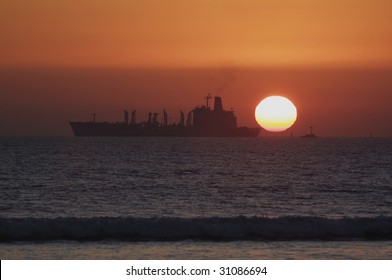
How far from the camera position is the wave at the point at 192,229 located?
83.9ft

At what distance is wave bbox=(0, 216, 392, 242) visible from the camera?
83.9 ft

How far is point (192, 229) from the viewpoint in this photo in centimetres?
2686

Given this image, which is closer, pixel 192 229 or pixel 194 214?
pixel 192 229

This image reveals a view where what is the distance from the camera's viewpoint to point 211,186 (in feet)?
168

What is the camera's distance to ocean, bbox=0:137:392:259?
74.6 ft

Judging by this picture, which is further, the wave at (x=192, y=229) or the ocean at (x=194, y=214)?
the wave at (x=192, y=229)

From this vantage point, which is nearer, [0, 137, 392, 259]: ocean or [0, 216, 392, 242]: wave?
[0, 137, 392, 259]: ocean

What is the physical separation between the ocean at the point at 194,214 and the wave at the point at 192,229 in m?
0.04

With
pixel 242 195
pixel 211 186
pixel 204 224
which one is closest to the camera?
pixel 204 224

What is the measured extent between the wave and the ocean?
36mm

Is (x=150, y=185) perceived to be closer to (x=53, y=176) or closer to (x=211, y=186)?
(x=211, y=186)

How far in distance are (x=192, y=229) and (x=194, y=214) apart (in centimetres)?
667
